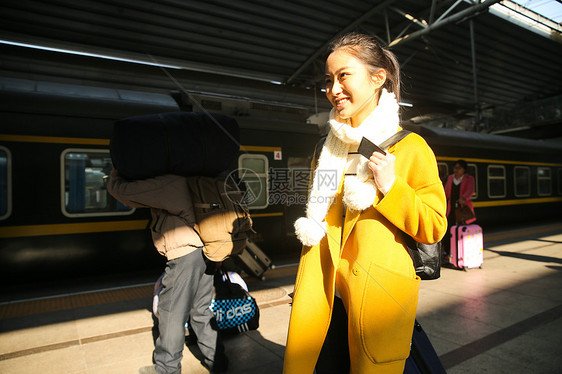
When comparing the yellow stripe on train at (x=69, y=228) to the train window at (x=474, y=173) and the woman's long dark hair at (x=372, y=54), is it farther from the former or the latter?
the train window at (x=474, y=173)

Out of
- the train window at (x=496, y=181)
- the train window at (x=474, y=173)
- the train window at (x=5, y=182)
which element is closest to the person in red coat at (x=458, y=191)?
the train window at (x=474, y=173)

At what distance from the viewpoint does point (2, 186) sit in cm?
454

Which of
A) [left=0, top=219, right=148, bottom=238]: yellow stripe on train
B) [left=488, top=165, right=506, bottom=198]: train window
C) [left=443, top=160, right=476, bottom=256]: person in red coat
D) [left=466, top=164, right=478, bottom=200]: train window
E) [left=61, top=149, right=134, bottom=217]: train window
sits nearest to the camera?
[left=0, top=219, right=148, bottom=238]: yellow stripe on train

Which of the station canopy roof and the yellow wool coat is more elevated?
A: the station canopy roof

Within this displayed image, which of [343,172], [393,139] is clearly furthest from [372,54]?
[343,172]

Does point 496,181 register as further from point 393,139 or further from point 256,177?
point 393,139

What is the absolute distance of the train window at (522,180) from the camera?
→ 10781mm

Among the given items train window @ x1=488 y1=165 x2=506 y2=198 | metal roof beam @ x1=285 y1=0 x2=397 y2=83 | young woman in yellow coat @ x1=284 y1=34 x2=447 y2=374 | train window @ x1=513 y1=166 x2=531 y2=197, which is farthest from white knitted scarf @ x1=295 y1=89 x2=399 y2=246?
train window @ x1=513 y1=166 x2=531 y2=197

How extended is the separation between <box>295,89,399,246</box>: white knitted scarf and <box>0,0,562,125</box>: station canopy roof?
5.67 m

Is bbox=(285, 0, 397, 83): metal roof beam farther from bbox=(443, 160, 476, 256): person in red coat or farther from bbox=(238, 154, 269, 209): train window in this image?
bbox=(443, 160, 476, 256): person in red coat

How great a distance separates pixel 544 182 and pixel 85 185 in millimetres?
12587

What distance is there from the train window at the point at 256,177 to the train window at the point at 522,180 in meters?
8.05

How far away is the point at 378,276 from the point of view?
48.1 inches

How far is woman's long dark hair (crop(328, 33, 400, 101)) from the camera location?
1351 mm
